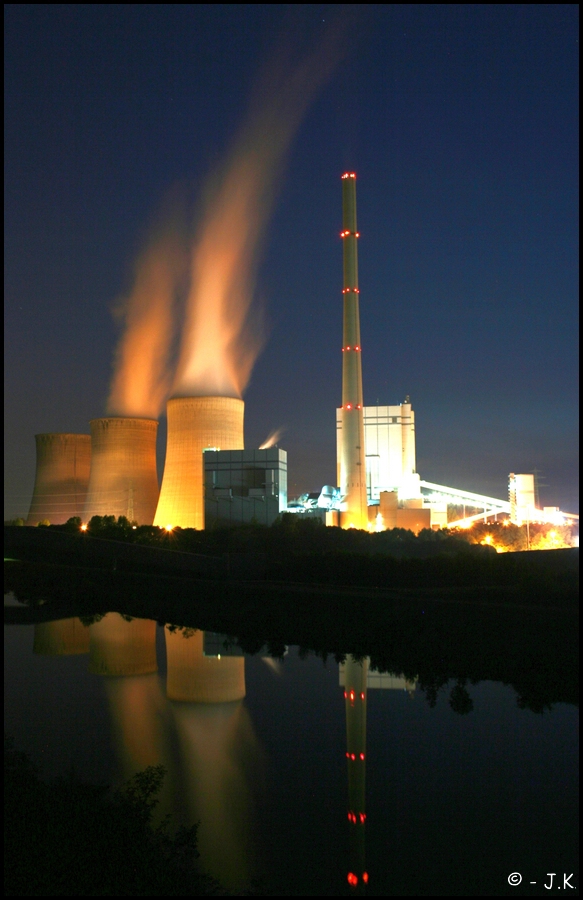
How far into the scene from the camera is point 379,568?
16875 millimetres

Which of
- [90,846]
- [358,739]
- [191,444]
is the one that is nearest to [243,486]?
[191,444]

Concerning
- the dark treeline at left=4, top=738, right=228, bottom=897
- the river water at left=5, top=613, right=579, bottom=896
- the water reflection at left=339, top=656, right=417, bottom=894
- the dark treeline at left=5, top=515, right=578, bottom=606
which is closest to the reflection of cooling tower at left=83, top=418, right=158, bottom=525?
the dark treeline at left=5, top=515, right=578, bottom=606

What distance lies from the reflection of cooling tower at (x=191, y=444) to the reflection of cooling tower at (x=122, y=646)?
8038mm

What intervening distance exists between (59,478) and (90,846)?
25.8 meters

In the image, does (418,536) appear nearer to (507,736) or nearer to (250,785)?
(507,736)

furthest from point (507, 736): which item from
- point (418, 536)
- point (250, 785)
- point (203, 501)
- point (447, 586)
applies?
point (203, 501)

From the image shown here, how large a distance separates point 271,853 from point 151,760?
7.90 ft

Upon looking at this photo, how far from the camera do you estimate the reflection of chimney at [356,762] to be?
5.21 meters

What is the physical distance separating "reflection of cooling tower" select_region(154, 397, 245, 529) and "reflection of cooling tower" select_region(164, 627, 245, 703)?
11047 millimetres

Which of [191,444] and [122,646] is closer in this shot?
[122,646]

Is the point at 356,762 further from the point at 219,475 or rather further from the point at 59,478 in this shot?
the point at 59,478

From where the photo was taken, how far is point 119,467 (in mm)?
25906

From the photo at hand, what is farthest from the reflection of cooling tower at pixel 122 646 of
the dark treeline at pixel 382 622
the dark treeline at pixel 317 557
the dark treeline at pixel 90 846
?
the dark treeline at pixel 90 846

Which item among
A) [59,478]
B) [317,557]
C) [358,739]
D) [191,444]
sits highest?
[191,444]
